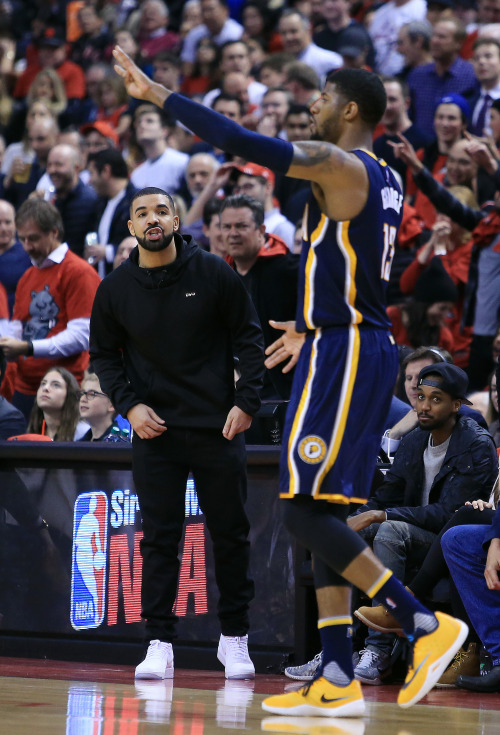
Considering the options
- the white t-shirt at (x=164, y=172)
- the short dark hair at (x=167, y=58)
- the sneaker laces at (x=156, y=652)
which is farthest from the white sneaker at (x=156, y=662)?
the short dark hair at (x=167, y=58)

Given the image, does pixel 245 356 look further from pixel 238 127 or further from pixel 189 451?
pixel 238 127

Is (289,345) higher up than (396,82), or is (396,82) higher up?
(396,82)

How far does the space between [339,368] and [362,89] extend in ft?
3.55

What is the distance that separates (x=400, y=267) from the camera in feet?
31.8

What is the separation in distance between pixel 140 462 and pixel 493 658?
191 cm

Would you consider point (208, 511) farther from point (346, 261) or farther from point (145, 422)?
point (346, 261)

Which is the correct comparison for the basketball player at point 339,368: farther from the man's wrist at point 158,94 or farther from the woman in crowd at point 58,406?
the woman in crowd at point 58,406

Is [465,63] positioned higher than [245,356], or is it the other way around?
[465,63]

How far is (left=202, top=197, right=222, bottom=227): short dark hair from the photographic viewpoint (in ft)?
→ 30.2

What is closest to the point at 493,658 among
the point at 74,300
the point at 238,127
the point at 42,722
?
the point at 42,722

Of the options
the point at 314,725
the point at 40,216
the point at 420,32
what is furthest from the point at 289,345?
the point at 420,32

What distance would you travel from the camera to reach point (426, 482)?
6.43 m

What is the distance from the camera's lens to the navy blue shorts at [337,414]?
15.0 ft

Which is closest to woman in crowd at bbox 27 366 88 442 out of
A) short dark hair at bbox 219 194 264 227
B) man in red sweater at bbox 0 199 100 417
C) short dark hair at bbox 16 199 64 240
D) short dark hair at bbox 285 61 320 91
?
man in red sweater at bbox 0 199 100 417
